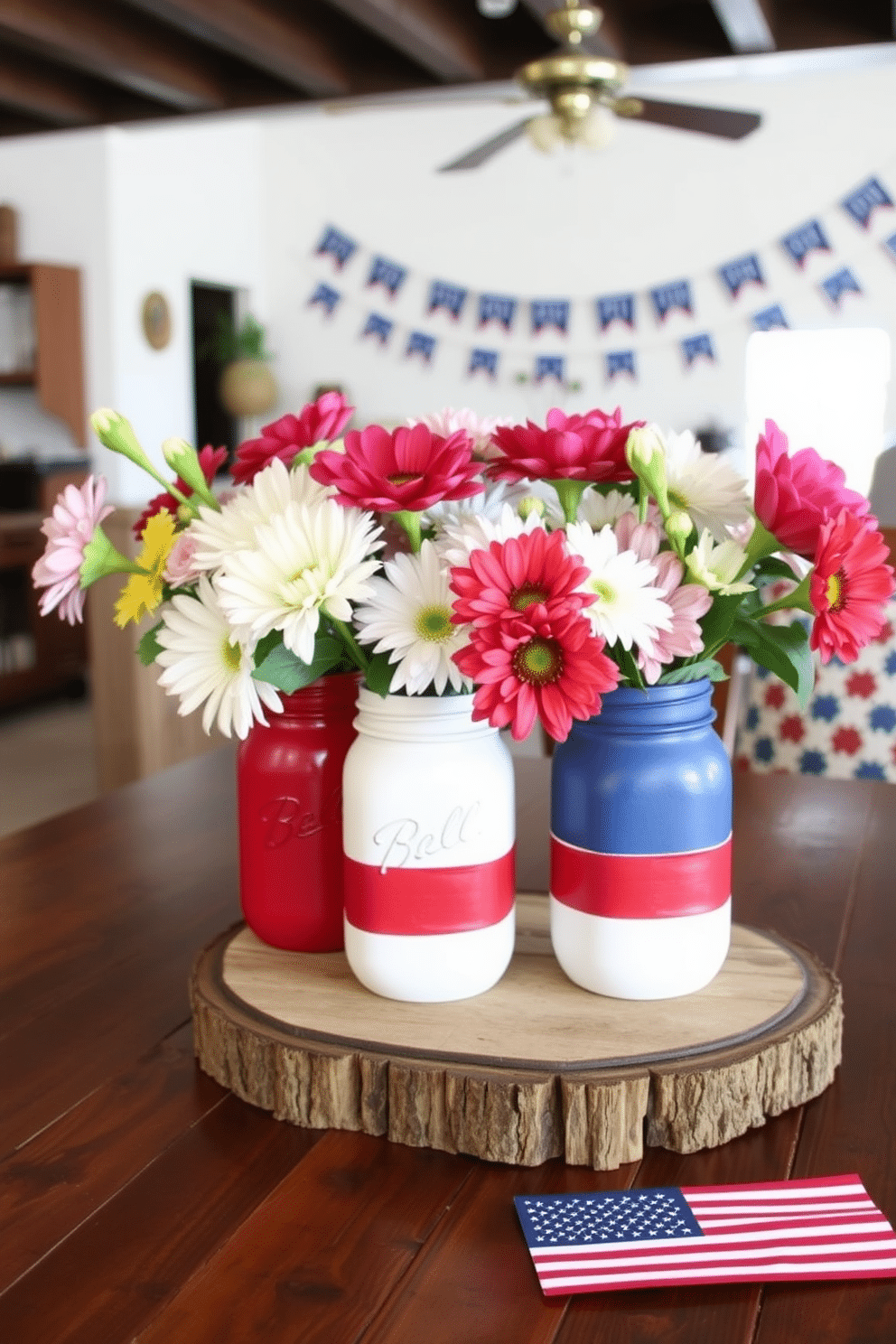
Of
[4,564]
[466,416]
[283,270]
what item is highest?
[283,270]

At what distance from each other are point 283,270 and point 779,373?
250 inches

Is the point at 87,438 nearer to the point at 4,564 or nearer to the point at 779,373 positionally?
the point at 4,564

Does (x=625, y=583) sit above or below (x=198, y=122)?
below

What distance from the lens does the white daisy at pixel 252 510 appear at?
2.60 feet

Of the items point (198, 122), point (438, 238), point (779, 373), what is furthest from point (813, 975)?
point (438, 238)

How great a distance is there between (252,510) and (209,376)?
7.05m

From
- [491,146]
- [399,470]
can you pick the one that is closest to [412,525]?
[399,470]

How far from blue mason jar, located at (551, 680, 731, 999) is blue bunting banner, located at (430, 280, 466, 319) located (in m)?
6.22

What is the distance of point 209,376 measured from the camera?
755 centimetres

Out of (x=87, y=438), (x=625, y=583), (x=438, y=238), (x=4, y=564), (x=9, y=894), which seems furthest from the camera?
(x=438, y=238)

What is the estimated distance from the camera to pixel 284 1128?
80 centimetres

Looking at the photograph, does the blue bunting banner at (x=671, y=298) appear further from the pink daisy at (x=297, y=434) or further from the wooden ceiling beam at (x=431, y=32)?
the pink daisy at (x=297, y=434)

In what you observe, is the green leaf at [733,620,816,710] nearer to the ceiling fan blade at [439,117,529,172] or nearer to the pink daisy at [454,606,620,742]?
the pink daisy at [454,606,620,742]

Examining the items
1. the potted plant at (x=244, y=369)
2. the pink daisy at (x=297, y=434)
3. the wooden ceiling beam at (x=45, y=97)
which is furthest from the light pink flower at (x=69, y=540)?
the potted plant at (x=244, y=369)
